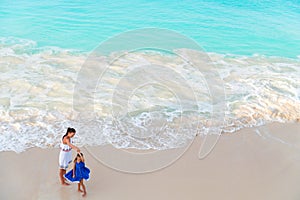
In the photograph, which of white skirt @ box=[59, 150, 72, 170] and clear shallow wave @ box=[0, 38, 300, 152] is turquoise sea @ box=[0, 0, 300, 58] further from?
white skirt @ box=[59, 150, 72, 170]

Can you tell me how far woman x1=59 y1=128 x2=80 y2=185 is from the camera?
4418 mm

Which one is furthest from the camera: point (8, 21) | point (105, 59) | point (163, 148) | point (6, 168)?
point (8, 21)

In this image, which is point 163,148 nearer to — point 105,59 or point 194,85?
point 194,85

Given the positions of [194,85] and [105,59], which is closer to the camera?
[194,85]

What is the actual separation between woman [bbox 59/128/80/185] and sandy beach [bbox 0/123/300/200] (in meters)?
0.20

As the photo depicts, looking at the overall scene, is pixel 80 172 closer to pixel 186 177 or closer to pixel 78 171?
pixel 78 171

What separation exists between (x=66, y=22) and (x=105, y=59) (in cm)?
367

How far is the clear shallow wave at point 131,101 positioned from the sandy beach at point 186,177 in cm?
47

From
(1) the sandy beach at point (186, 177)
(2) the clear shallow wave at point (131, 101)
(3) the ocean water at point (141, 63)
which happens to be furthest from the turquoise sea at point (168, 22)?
(1) the sandy beach at point (186, 177)

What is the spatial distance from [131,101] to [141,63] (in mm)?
2225

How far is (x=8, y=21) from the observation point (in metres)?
11.9

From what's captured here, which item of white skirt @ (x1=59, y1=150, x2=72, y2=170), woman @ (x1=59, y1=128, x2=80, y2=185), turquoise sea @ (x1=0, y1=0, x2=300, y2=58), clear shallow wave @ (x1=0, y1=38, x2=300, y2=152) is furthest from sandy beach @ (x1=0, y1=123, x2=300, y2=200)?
turquoise sea @ (x1=0, y1=0, x2=300, y2=58)

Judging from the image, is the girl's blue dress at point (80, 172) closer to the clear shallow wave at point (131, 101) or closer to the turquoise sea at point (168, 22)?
the clear shallow wave at point (131, 101)

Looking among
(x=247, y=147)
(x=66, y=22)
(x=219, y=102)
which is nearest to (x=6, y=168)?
(x=247, y=147)
